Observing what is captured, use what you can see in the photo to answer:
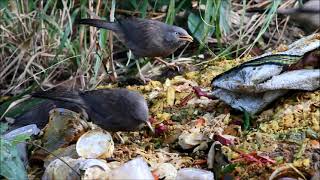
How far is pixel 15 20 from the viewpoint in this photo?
510 cm

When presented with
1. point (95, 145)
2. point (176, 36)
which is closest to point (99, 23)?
point (176, 36)

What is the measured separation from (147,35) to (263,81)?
123 centimetres

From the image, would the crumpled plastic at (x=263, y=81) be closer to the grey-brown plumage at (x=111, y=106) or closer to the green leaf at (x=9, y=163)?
the grey-brown plumage at (x=111, y=106)

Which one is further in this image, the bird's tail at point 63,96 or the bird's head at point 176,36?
the bird's head at point 176,36

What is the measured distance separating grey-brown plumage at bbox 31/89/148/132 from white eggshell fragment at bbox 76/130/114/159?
74mm

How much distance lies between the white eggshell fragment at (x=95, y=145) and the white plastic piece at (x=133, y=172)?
0.32 meters

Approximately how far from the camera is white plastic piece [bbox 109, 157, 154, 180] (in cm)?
275

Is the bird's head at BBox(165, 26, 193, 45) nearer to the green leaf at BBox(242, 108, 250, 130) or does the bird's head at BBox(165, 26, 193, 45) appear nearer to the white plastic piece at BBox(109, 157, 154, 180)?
the green leaf at BBox(242, 108, 250, 130)

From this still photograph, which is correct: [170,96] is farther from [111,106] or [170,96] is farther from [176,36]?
[176,36]

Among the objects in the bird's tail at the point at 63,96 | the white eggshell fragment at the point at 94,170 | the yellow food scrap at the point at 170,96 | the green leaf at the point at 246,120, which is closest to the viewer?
the white eggshell fragment at the point at 94,170

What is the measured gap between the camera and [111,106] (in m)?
3.35

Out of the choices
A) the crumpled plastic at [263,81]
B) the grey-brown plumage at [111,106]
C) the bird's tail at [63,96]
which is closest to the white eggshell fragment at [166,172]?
the grey-brown plumage at [111,106]

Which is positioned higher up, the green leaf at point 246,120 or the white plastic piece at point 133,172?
the green leaf at point 246,120

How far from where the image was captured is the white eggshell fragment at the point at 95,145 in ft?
10.2
